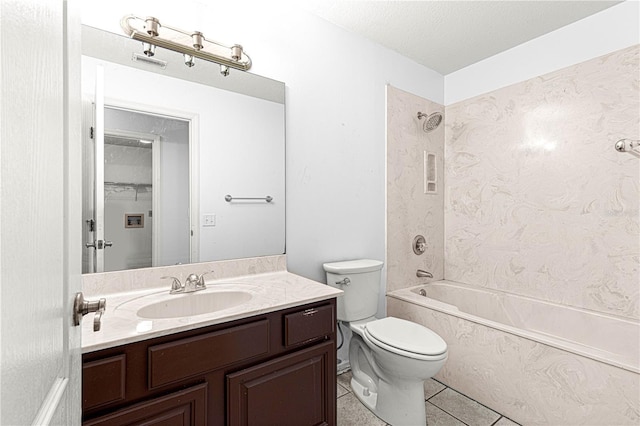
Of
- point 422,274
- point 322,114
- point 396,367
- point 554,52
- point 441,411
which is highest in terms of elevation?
point 554,52

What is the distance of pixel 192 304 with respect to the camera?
1.38 meters

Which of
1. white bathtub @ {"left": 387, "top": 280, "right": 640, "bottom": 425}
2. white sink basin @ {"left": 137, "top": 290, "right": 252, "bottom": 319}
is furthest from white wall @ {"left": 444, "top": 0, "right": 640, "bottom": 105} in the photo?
white sink basin @ {"left": 137, "top": 290, "right": 252, "bottom": 319}

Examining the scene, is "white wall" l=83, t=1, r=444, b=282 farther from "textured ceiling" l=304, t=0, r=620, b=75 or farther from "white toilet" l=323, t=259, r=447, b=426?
"white toilet" l=323, t=259, r=447, b=426

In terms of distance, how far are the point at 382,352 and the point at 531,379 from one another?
84cm

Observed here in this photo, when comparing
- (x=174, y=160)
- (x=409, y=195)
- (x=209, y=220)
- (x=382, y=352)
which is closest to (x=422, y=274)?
(x=409, y=195)

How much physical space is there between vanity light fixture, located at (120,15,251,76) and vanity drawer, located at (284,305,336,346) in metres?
1.31

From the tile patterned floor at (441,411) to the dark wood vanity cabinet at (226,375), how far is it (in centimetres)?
39

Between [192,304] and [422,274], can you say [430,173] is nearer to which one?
[422,274]

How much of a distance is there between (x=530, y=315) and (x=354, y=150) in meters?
1.74

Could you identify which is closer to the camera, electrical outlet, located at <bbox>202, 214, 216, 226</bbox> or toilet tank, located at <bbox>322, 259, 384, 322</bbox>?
electrical outlet, located at <bbox>202, 214, 216, 226</bbox>

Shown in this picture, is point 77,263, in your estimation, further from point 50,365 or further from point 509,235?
point 509,235

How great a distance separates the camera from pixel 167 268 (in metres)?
→ 1.46

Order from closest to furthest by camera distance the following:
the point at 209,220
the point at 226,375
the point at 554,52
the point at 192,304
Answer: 1. the point at 226,375
2. the point at 192,304
3. the point at 209,220
4. the point at 554,52

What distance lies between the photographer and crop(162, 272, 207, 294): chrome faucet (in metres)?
1.39
